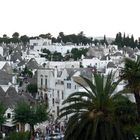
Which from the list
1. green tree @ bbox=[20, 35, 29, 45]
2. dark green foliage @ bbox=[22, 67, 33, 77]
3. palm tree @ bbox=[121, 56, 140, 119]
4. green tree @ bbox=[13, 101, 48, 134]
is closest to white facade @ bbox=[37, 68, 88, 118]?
green tree @ bbox=[13, 101, 48, 134]

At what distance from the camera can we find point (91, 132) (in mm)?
19484

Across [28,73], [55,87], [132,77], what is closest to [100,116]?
[132,77]

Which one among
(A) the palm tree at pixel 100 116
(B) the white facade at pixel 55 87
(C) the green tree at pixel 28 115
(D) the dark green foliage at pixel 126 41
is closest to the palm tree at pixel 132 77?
(A) the palm tree at pixel 100 116

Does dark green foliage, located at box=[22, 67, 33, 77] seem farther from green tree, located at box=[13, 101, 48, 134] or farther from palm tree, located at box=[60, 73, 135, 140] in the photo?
palm tree, located at box=[60, 73, 135, 140]

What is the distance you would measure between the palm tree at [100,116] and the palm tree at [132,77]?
528 mm

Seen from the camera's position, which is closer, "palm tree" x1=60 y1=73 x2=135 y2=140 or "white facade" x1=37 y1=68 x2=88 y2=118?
"palm tree" x1=60 y1=73 x2=135 y2=140

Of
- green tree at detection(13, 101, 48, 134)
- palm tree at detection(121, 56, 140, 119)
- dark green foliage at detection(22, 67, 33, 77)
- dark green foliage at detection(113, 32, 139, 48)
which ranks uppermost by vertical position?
dark green foliage at detection(113, 32, 139, 48)

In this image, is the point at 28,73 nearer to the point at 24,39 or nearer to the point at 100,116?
the point at 100,116

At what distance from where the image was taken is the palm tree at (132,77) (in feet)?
66.0

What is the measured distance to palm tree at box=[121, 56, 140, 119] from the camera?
20125mm

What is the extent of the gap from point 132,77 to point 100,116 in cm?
223

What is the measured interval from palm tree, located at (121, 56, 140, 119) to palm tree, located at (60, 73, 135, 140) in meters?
0.53

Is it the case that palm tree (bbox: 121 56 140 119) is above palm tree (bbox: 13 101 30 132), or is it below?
above

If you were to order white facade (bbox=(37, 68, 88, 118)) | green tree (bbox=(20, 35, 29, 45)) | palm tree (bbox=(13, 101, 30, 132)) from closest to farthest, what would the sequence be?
palm tree (bbox=(13, 101, 30, 132)) → white facade (bbox=(37, 68, 88, 118)) → green tree (bbox=(20, 35, 29, 45))
